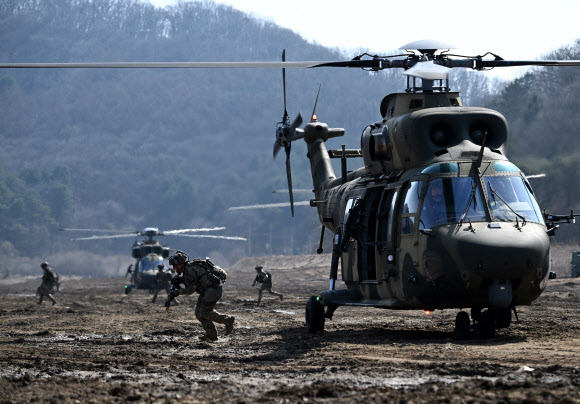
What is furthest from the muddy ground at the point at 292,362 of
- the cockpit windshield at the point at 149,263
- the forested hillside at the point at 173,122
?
the forested hillside at the point at 173,122

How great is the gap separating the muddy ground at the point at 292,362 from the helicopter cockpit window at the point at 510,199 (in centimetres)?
154

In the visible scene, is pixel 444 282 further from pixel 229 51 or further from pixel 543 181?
pixel 229 51

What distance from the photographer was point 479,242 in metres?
11.5

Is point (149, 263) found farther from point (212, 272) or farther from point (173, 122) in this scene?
point (173, 122)

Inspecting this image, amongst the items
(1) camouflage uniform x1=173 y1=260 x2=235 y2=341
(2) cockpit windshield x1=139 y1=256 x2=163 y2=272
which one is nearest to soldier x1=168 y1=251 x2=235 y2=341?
(1) camouflage uniform x1=173 y1=260 x2=235 y2=341

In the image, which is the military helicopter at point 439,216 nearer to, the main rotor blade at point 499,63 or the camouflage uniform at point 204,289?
the main rotor blade at point 499,63

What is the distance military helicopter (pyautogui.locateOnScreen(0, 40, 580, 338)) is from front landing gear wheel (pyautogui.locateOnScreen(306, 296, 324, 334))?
0.05 feet

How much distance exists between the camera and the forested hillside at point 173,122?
98.6 metres

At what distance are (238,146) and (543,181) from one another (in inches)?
3355

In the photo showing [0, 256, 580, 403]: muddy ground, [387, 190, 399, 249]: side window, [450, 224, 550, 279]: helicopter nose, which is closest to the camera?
[0, 256, 580, 403]: muddy ground

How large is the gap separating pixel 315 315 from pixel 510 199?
12.0 feet

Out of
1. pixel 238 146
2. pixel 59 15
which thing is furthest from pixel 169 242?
pixel 59 15

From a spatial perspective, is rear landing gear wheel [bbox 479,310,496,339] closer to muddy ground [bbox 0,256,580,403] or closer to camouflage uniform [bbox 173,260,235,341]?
muddy ground [bbox 0,256,580,403]

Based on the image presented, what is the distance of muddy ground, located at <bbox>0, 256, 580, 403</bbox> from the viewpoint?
7.90 m
